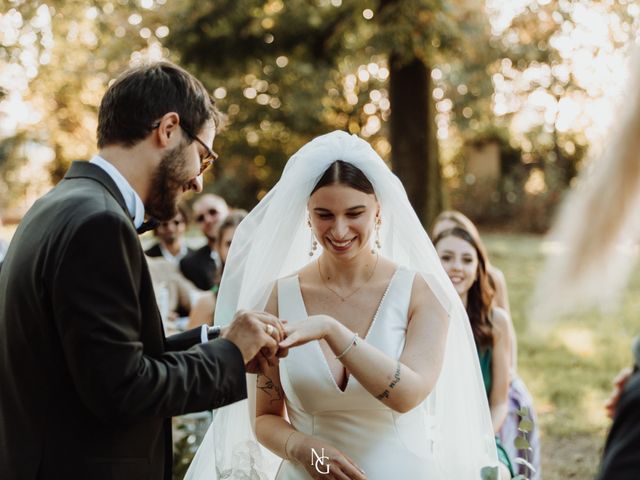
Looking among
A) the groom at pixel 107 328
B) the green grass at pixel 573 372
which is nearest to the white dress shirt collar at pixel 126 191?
the groom at pixel 107 328

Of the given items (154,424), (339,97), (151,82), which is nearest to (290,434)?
(154,424)

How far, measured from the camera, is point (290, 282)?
2.93 meters

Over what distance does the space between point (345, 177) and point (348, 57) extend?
6445 millimetres

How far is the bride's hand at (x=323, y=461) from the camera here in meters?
A: 2.53

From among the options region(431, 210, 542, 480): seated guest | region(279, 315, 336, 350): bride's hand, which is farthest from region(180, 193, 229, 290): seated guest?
region(279, 315, 336, 350): bride's hand

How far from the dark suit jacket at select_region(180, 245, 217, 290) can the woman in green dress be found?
2626 millimetres

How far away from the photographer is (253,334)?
82.1 inches

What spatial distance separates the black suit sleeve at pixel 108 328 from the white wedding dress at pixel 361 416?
0.89 meters

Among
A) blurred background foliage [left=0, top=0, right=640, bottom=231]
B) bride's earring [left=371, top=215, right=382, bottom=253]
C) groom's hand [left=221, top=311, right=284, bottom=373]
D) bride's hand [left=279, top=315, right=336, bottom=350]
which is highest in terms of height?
blurred background foliage [left=0, top=0, right=640, bottom=231]

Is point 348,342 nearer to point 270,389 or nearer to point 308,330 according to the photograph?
point 308,330

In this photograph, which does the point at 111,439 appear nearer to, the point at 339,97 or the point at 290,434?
the point at 290,434

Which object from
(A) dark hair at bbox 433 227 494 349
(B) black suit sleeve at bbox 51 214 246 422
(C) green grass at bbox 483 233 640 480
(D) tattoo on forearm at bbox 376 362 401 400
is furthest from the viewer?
(C) green grass at bbox 483 233 640 480

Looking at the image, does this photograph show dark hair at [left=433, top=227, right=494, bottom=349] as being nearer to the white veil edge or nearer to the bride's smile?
the bride's smile

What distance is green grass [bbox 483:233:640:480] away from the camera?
5804 mm
